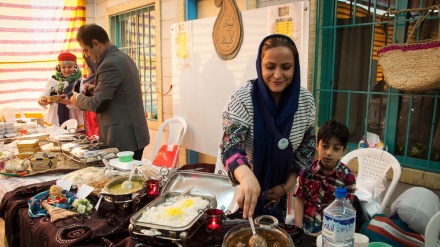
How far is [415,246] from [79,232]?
1.65 meters

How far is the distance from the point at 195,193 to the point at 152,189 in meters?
0.22

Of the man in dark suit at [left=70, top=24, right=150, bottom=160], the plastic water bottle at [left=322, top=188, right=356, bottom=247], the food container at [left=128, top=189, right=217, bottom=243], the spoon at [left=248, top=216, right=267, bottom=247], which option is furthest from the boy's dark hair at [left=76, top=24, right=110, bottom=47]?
the plastic water bottle at [left=322, top=188, right=356, bottom=247]

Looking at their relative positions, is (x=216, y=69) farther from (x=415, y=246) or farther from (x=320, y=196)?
(x=415, y=246)

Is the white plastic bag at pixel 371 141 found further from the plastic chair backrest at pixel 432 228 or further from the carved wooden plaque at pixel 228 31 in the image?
the carved wooden plaque at pixel 228 31

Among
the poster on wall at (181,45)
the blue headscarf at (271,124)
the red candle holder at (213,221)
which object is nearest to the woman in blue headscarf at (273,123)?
the blue headscarf at (271,124)

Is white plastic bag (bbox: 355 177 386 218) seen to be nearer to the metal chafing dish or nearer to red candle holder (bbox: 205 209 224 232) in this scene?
the metal chafing dish

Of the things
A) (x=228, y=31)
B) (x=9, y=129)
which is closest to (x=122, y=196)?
(x=228, y=31)

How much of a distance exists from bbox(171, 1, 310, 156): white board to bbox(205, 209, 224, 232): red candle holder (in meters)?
1.84

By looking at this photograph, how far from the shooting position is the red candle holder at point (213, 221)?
1229 mm

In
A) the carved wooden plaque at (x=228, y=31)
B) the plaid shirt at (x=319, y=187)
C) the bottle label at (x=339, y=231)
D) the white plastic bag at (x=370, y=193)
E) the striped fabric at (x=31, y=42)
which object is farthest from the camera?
the striped fabric at (x=31, y=42)

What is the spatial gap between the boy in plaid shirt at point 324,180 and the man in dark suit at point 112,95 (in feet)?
4.87

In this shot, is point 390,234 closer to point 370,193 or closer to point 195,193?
point 370,193

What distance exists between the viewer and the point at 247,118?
1.39 metres

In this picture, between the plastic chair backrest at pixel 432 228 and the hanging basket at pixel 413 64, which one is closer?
the plastic chair backrest at pixel 432 228
